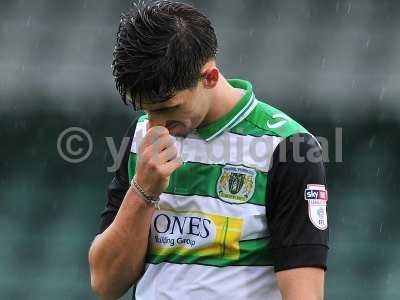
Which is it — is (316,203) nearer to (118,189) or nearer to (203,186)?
(203,186)

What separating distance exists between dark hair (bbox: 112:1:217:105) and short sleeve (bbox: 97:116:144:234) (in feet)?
0.74

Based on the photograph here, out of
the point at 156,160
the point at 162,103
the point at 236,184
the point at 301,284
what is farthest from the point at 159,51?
the point at 301,284

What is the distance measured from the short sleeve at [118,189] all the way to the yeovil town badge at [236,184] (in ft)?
0.85

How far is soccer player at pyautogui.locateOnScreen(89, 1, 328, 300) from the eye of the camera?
2311 millimetres

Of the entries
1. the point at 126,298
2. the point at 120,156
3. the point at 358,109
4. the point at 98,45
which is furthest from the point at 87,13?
the point at 120,156

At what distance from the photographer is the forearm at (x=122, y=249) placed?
2.39 metres

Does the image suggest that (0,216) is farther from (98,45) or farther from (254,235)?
(254,235)

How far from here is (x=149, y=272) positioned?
2.47 meters

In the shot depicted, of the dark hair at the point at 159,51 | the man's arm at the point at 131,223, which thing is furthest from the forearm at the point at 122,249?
the dark hair at the point at 159,51

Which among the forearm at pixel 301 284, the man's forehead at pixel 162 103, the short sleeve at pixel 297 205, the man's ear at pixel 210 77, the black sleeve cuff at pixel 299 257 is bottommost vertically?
the forearm at pixel 301 284

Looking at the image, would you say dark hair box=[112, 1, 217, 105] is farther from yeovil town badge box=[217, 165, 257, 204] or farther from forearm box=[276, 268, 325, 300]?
forearm box=[276, 268, 325, 300]

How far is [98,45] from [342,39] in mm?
1408

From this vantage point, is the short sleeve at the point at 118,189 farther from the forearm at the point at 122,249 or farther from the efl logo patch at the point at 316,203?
the efl logo patch at the point at 316,203

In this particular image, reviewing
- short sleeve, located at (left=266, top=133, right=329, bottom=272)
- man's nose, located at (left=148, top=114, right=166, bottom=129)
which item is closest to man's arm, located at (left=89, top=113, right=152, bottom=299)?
man's nose, located at (left=148, top=114, right=166, bottom=129)
